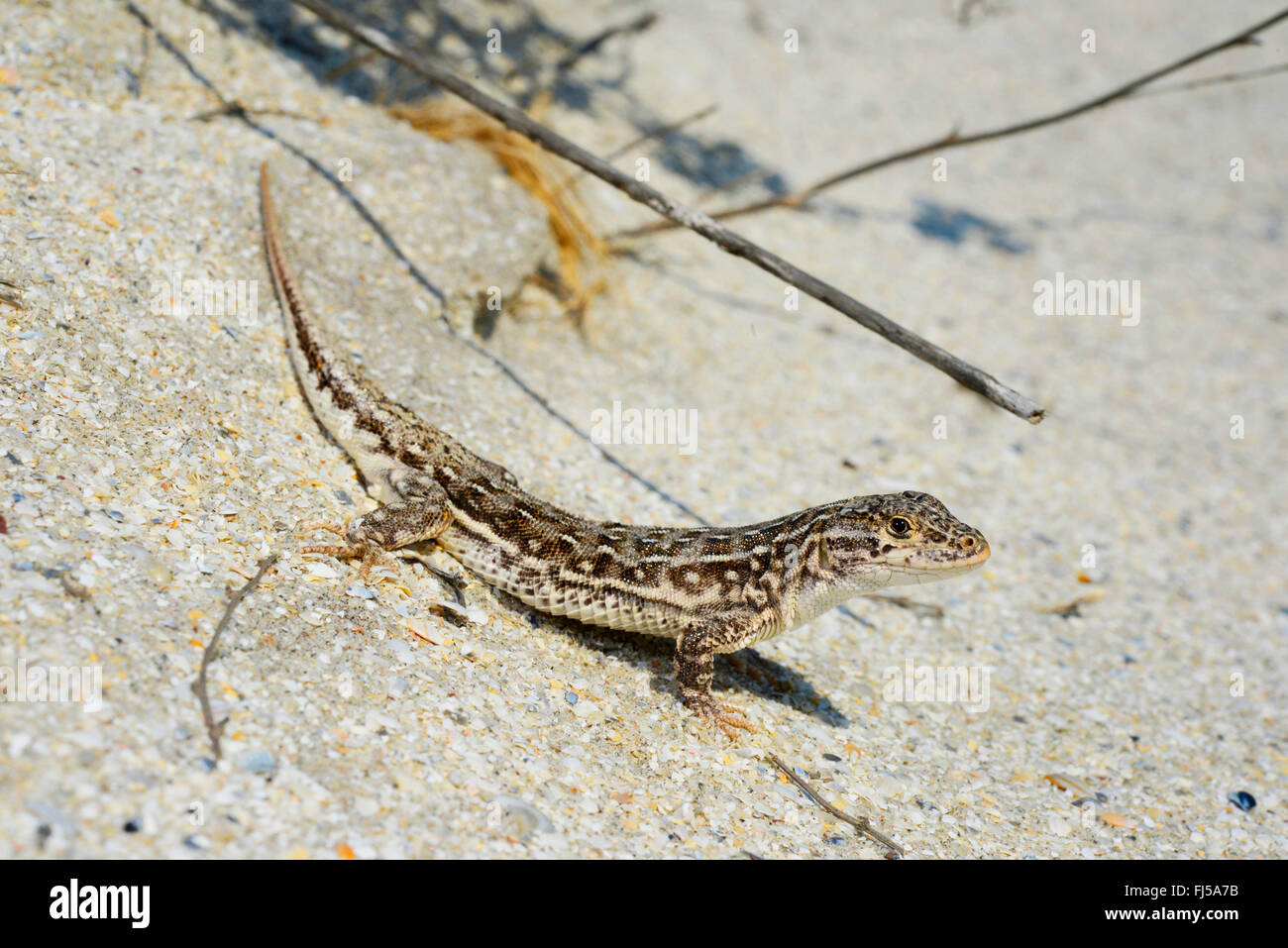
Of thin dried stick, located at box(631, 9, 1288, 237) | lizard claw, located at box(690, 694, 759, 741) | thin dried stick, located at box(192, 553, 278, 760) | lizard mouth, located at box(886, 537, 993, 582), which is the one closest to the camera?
thin dried stick, located at box(192, 553, 278, 760)

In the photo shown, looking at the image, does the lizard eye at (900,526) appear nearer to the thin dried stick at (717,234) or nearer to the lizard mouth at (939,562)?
the lizard mouth at (939,562)

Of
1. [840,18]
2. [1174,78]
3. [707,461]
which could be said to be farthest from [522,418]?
[1174,78]

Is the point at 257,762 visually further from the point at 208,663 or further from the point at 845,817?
the point at 845,817

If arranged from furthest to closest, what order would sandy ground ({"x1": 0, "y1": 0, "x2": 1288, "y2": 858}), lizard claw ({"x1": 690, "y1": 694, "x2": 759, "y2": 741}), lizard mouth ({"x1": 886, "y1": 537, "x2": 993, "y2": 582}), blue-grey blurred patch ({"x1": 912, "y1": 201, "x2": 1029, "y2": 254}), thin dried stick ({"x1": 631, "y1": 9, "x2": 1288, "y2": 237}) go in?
blue-grey blurred patch ({"x1": 912, "y1": 201, "x2": 1029, "y2": 254}), thin dried stick ({"x1": 631, "y1": 9, "x2": 1288, "y2": 237}), lizard claw ({"x1": 690, "y1": 694, "x2": 759, "y2": 741}), lizard mouth ({"x1": 886, "y1": 537, "x2": 993, "y2": 582}), sandy ground ({"x1": 0, "y1": 0, "x2": 1288, "y2": 858})

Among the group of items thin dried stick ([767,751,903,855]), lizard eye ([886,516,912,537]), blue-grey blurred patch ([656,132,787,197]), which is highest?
blue-grey blurred patch ([656,132,787,197])

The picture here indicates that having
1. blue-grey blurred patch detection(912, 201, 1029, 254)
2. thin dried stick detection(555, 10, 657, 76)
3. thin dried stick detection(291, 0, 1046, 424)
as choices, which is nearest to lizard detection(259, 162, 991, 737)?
thin dried stick detection(291, 0, 1046, 424)

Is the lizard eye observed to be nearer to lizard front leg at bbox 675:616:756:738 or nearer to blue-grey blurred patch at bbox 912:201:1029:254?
lizard front leg at bbox 675:616:756:738

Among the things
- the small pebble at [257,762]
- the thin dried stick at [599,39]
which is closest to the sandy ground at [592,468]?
the small pebble at [257,762]
